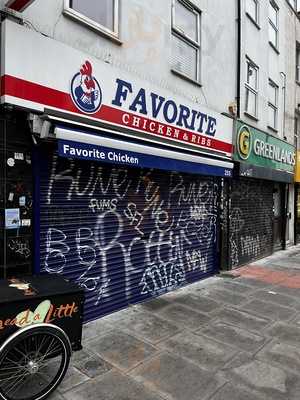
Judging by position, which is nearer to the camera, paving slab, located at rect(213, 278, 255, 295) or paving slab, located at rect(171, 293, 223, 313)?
paving slab, located at rect(171, 293, 223, 313)

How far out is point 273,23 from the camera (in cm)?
1235

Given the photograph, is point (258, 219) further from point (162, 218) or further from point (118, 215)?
Result: point (118, 215)

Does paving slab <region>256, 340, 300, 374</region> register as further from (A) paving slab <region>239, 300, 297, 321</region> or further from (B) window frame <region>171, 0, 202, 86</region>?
(B) window frame <region>171, 0, 202, 86</region>

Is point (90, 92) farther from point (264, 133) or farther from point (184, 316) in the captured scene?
point (264, 133)

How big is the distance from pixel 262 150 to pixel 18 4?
8.01 meters

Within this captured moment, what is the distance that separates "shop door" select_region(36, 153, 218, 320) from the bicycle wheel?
4.97 feet

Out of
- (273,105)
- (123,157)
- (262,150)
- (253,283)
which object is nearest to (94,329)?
(123,157)

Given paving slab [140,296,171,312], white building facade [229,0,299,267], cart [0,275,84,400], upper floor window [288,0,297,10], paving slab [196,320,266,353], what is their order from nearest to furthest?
cart [0,275,84,400], paving slab [196,320,266,353], paving slab [140,296,171,312], white building facade [229,0,299,267], upper floor window [288,0,297,10]

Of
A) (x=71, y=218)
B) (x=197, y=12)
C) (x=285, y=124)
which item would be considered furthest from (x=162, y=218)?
(x=285, y=124)

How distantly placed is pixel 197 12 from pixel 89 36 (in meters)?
3.64

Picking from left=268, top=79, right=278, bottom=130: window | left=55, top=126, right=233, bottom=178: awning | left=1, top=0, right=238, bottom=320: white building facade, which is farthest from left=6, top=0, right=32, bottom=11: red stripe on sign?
left=268, top=79, right=278, bottom=130: window

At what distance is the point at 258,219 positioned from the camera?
10906mm

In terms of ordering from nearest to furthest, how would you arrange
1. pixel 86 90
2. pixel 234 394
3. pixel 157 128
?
pixel 234 394
pixel 86 90
pixel 157 128

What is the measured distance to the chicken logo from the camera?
194 inches
